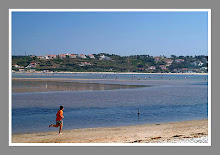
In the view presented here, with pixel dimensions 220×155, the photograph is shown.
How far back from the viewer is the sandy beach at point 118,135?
12.4 metres

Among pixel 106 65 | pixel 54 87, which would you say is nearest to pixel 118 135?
pixel 54 87

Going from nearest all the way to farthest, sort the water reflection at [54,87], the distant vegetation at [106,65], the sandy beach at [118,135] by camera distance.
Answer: the sandy beach at [118,135] → the water reflection at [54,87] → the distant vegetation at [106,65]

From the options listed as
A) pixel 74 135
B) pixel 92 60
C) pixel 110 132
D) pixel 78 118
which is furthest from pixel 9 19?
pixel 92 60

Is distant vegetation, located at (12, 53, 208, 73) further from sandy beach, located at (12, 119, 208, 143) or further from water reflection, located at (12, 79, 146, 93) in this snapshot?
sandy beach, located at (12, 119, 208, 143)

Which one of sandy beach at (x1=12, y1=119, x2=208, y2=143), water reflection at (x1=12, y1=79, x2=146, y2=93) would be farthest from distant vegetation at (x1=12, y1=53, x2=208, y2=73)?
sandy beach at (x1=12, y1=119, x2=208, y2=143)

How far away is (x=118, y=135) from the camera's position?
13.4 m

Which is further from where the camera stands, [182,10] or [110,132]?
[110,132]

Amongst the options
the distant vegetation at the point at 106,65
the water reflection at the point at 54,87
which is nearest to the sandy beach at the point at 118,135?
the water reflection at the point at 54,87

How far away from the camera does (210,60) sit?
1104 centimetres

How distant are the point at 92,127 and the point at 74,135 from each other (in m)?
2.60

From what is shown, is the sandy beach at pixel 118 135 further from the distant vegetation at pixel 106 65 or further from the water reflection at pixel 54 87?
the distant vegetation at pixel 106 65

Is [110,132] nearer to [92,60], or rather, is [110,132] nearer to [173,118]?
[173,118]

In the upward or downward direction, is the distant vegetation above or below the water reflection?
above

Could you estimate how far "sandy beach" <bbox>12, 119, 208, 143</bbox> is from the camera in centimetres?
1235
